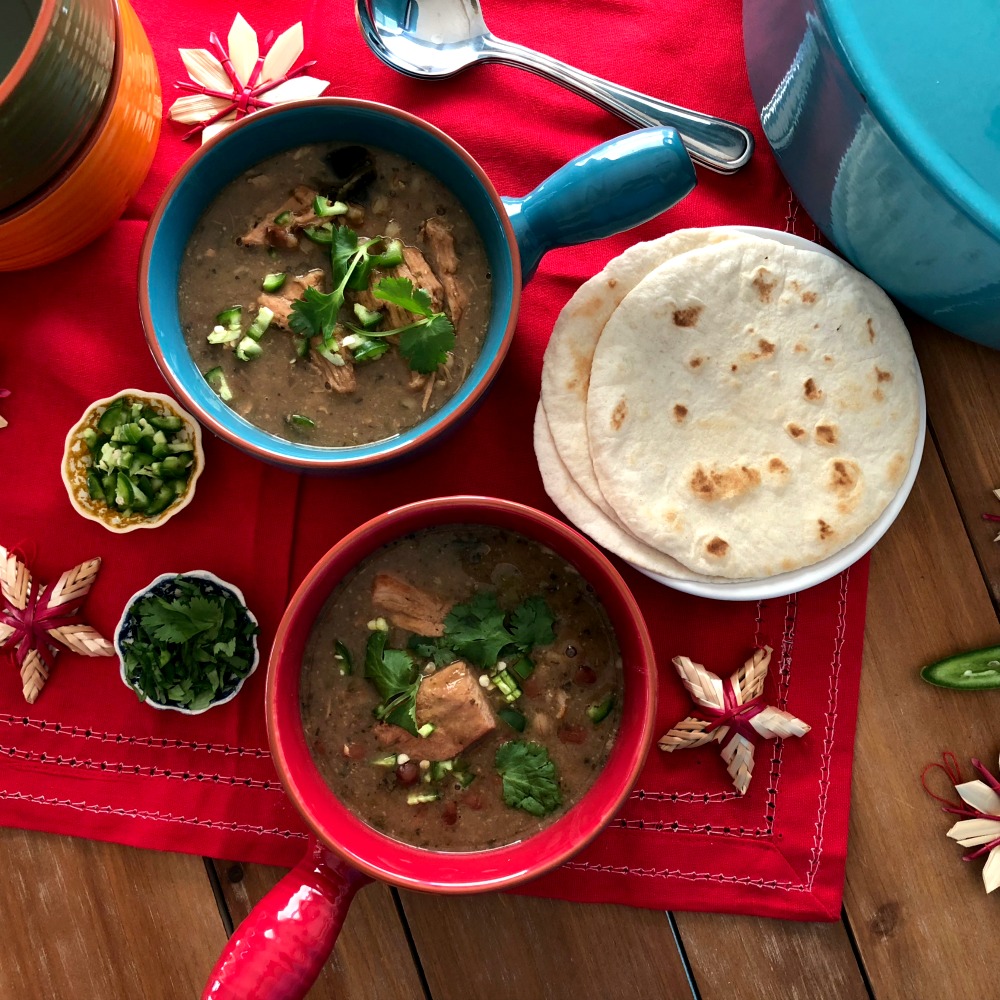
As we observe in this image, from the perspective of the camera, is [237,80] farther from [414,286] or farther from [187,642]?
[187,642]

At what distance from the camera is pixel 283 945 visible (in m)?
1.50

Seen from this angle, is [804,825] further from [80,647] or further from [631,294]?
[80,647]

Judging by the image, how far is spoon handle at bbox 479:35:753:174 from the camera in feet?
6.59

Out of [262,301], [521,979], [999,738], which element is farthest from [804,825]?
[262,301]

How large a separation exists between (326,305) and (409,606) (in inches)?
23.4

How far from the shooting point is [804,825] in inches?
78.9

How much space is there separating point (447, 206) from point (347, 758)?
1089 mm

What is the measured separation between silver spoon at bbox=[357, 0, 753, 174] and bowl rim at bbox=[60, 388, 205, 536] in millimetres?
904

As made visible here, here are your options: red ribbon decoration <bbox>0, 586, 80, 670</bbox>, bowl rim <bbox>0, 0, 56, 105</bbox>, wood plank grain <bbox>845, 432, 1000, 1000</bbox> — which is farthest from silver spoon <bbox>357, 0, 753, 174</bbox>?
red ribbon decoration <bbox>0, 586, 80, 670</bbox>

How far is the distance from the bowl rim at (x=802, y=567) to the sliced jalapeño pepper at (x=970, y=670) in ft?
1.14

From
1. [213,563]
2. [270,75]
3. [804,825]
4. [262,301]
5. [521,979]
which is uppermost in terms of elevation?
[270,75]

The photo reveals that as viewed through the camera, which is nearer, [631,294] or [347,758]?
[347,758]

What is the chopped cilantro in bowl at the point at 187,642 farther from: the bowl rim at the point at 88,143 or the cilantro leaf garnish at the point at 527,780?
the bowl rim at the point at 88,143

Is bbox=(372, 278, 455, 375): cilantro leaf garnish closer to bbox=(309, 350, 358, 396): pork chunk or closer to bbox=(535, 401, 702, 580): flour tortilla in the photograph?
bbox=(309, 350, 358, 396): pork chunk
